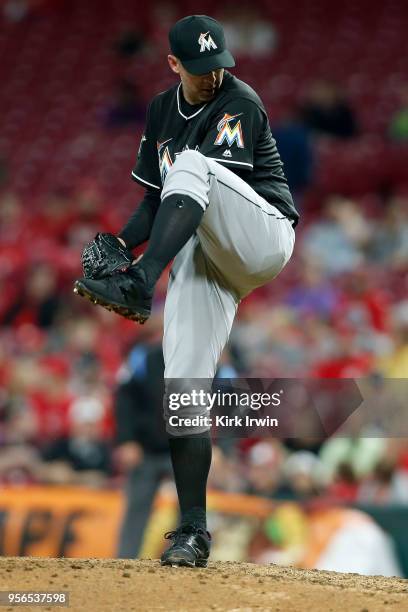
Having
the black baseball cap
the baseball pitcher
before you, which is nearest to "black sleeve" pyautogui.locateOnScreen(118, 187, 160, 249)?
the baseball pitcher

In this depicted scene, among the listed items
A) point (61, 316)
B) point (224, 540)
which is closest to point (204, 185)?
point (224, 540)

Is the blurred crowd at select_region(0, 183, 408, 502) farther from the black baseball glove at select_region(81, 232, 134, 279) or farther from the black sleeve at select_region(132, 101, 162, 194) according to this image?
the black baseball glove at select_region(81, 232, 134, 279)

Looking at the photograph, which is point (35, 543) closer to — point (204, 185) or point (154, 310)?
point (154, 310)

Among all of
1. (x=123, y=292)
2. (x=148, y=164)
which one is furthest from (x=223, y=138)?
(x=123, y=292)

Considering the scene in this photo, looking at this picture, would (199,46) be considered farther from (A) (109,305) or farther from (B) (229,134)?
(A) (109,305)

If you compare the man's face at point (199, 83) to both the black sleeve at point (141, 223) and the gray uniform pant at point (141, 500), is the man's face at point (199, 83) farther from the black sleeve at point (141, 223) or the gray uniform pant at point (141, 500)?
the gray uniform pant at point (141, 500)

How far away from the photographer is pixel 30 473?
6613mm

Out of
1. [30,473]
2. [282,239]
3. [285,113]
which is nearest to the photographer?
[282,239]

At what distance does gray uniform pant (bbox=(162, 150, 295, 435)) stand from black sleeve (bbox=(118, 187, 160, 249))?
0.67 feet

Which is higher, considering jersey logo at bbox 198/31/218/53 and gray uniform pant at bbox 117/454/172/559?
jersey logo at bbox 198/31/218/53

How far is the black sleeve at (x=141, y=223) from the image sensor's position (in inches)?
151

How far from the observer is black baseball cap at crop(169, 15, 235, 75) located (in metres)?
3.54

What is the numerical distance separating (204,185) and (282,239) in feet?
1.31
